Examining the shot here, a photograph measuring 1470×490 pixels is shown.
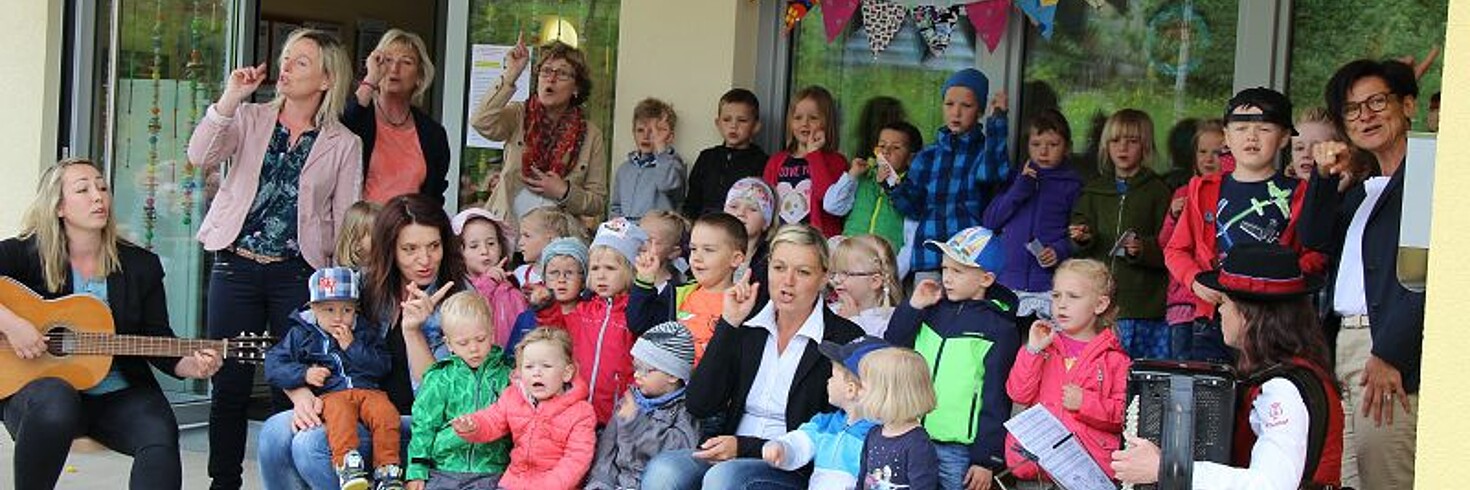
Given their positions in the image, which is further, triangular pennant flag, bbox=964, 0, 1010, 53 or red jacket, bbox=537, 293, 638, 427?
triangular pennant flag, bbox=964, 0, 1010, 53

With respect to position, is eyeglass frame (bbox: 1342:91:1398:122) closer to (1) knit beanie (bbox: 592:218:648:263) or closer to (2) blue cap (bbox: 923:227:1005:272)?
(2) blue cap (bbox: 923:227:1005:272)

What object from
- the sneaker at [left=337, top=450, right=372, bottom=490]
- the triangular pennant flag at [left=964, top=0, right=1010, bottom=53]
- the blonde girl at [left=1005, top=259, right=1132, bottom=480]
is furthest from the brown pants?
the triangular pennant flag at [left=964, top=0, right=1010, bottom=53]

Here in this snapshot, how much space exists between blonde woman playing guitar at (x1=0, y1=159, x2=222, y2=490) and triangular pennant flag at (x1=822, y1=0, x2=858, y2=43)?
2.81m

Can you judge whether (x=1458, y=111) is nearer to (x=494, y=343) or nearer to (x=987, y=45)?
(x=494, y=343)

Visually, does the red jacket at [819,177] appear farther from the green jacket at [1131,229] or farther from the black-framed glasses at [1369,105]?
the black-framed glasses at [1369,105]

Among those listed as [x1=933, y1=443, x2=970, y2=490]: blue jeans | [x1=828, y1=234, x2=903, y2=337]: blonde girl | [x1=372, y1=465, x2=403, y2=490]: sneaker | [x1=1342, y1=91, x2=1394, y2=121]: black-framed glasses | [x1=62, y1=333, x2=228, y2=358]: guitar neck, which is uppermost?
[x1=1342, y1=91, x2=1394, y2=121]: black-framed glasses

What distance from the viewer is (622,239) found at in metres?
6.60

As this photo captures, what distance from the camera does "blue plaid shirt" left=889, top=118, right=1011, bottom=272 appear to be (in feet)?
25.4

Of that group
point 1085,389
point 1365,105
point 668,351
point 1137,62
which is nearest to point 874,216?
point 1137,62

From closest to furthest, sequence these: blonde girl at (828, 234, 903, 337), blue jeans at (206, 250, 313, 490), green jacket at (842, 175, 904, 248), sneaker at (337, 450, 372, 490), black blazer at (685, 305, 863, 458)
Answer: black blazer at (685, 305, 863, 458)
sneaker at (337, 450, 372, 490)
blonde girl at (828, 234, 903, 337)
blue jeans at (206, 250, 313, 490)
green jacket at (842, 175, 904, 248)

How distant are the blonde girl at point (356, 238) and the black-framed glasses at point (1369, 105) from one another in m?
2.93

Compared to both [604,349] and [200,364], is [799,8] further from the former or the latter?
[200,364]

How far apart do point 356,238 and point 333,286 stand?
337 millimetres

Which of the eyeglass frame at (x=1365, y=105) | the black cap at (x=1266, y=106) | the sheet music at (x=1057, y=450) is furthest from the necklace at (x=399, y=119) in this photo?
the eyeglass frame at (x=1365, y=105)
